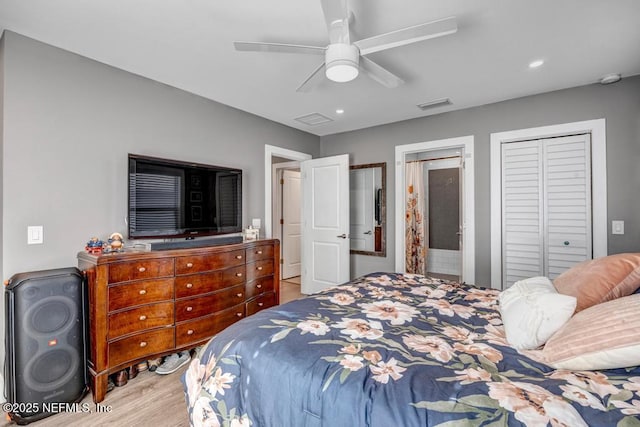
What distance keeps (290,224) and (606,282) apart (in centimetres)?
484

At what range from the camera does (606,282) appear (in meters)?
1.30

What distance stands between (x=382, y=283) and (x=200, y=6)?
6.94 feet

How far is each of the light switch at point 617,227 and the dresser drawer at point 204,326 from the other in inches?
140

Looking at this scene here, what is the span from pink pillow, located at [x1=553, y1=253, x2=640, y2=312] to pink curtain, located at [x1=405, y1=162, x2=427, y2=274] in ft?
13.0

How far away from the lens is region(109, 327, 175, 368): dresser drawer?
211 cm

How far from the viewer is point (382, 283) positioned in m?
2.17

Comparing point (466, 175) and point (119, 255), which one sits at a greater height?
point (466, 175)

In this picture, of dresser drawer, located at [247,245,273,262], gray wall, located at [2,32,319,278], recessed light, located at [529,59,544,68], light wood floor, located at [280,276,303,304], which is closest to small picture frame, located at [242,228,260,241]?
dresser drawer, located at [247,245,273,262]

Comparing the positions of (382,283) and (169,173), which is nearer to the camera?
(382,283)

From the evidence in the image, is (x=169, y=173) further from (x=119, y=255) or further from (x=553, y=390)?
Result: (x=553, y=390)

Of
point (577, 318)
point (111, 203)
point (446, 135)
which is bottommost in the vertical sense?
point (577, 318)

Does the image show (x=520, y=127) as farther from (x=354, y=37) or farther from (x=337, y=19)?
(x=337, y=19)

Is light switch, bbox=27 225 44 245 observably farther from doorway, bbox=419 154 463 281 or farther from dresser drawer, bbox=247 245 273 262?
doorway, bbox=419 154 463 281

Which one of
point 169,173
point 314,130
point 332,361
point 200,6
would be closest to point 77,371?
point 169,173
